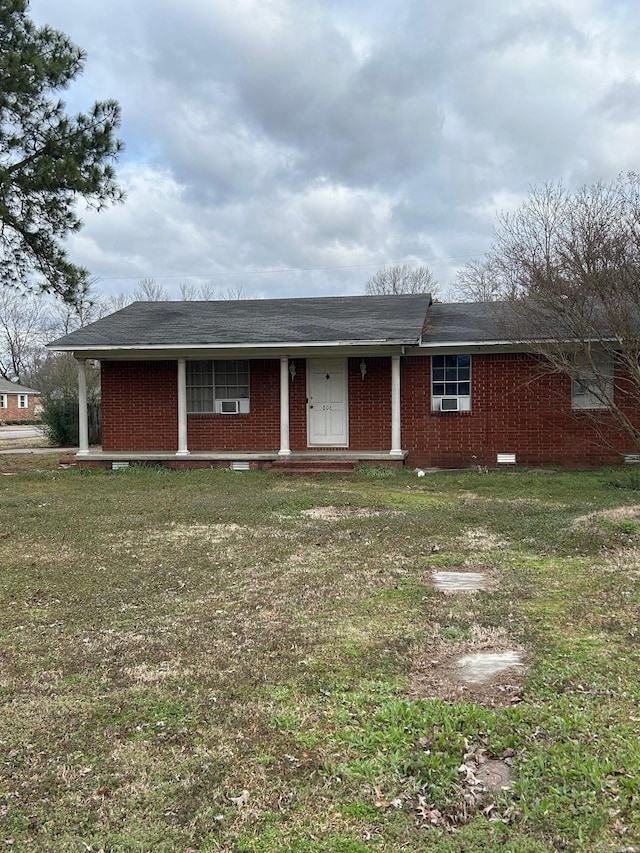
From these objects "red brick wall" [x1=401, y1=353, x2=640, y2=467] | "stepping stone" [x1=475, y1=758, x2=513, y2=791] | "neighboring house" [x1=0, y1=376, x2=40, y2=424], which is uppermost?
"neighboring house" [x1=0, y1=376, x2=40, y2=424]

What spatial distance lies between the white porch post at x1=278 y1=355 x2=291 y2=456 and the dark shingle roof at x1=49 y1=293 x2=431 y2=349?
651 mm

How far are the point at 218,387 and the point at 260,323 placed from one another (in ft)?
5.43

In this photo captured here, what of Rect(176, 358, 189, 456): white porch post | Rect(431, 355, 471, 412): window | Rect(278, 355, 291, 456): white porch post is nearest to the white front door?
Rect(278, 355, 291, 456): white porch post

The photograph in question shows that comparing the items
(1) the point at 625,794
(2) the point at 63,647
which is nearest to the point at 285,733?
(1) the point at 625,794

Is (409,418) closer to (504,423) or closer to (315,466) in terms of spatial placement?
(504,423)

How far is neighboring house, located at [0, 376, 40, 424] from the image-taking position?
157 feet

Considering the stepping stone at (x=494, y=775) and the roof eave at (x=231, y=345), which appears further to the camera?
the roof eave at (x=231, y=345)

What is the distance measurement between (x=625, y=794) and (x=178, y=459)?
12.1 meters

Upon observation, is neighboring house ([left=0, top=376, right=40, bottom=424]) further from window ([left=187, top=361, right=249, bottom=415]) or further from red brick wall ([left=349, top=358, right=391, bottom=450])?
red brick wall ([left=349, top=358, right=391, bottom=450])

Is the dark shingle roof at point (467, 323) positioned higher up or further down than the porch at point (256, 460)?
higher up

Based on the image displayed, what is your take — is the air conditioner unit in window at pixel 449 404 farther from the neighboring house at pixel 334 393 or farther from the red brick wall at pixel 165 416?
the red brick wall at pixel 165 416

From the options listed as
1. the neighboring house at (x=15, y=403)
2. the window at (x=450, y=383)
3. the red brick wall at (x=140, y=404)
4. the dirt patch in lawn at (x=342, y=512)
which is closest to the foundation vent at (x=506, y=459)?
the window at (x=450, y=383)

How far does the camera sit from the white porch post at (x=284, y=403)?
45.0ft

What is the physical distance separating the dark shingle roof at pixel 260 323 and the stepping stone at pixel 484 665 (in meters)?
9.00
